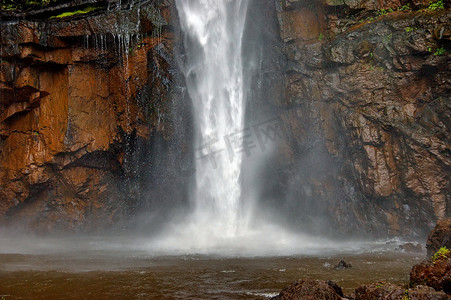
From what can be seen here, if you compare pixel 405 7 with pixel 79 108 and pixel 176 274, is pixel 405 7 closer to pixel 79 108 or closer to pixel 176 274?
pixel 176 274

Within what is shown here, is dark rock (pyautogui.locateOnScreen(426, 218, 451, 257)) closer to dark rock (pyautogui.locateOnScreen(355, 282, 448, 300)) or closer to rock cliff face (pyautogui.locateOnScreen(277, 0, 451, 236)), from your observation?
dark rock (pyautogui.locateOnScreen(355, 282, 448, 300))

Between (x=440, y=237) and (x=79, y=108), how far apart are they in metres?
15.1

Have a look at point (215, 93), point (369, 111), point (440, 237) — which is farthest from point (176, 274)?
point (215, 93)

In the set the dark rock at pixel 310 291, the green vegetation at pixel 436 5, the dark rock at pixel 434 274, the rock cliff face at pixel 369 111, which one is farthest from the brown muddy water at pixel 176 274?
the green vegetation at pixel 436 5

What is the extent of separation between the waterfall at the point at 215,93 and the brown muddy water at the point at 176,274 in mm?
6749

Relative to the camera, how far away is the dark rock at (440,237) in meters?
9.44

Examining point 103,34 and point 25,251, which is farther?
point 103,34

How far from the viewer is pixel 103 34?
1603 cm

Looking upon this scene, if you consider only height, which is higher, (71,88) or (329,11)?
(329,11)

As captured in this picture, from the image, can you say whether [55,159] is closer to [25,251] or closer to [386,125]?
[25,251]

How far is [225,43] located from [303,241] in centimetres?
1066

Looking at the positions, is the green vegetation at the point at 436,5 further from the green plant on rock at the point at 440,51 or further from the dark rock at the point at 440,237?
the dark rock at the point at 440,237

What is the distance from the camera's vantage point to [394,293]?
224 inches

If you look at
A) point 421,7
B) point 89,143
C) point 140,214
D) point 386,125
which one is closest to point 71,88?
point 89,143
